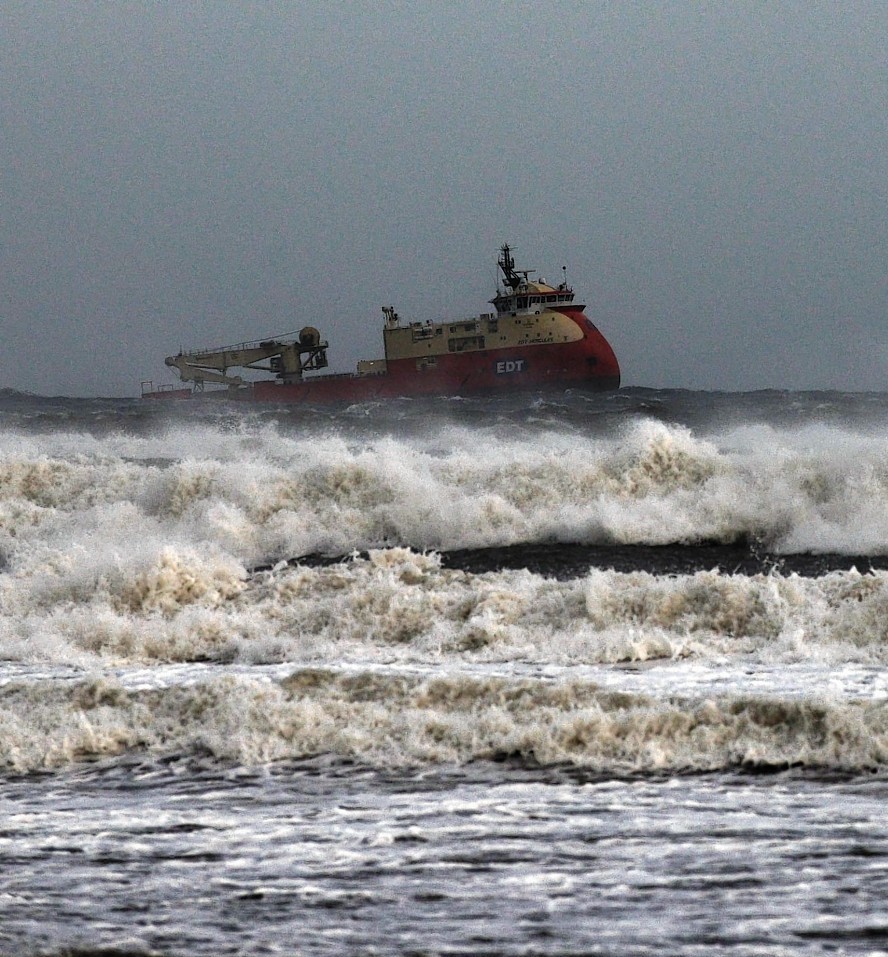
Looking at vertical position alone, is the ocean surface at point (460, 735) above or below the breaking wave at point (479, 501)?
Result: below

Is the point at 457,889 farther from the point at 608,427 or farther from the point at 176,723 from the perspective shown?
the point at 608,427

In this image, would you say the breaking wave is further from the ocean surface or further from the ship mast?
the ship mast

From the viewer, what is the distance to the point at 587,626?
822 cm

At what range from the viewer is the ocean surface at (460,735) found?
3686 mm

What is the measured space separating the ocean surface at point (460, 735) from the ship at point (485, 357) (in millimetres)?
34021

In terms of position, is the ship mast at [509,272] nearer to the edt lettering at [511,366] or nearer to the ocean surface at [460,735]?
the edt lettering at [511,366]

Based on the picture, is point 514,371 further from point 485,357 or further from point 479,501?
point 479,501

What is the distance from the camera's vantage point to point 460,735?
573cm

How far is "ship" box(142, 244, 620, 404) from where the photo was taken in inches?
1865

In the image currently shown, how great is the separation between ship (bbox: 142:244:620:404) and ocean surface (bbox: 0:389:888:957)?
34.0m

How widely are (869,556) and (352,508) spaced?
6.24 meters

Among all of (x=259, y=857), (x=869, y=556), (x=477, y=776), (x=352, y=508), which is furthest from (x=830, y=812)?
(x=352, y=508)

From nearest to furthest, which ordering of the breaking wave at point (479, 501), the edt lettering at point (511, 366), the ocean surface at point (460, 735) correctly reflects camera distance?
the ocean surface at point (460, 735) → the breaking wave at point (479, 501) → the edt lettering at point (511, 366)

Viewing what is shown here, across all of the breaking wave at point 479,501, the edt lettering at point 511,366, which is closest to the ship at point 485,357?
the edt lettering at point 511,366
